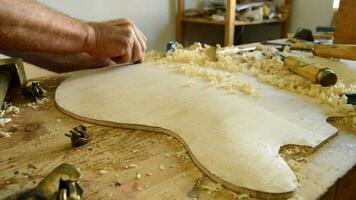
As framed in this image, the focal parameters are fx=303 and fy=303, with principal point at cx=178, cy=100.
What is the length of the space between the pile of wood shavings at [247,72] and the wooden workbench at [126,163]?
0.49ft

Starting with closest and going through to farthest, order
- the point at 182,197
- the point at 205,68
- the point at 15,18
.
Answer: the point at 182,197, the point at 15,18, the point at 205,68

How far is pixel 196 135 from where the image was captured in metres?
0.46

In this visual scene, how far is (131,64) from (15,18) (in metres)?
0.33

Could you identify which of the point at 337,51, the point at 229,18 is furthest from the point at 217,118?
the point at 229,18

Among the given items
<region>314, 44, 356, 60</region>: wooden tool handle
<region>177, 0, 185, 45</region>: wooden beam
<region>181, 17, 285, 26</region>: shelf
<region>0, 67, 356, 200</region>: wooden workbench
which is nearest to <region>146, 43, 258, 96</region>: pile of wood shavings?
<region>0, 67, 356, 200</region>: wooden workbench

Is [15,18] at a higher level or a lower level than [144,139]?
higher

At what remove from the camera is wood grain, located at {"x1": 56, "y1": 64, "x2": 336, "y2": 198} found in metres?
0.38

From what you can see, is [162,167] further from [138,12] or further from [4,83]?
[138,12]

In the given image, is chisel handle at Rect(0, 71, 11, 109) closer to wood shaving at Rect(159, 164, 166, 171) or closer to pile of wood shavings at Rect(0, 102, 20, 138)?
pile of wood shavings at Rect(0, 102, 20, 138)

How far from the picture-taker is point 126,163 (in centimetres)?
42

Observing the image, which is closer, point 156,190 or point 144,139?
point 156,190

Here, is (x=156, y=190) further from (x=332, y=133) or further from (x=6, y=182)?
(x=332, y=133)

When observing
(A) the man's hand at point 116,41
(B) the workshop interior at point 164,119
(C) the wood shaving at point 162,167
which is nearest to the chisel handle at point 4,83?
(B) the workshop interior at point 164,119

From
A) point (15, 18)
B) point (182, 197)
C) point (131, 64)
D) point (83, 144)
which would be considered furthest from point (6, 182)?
point (131, 64)
